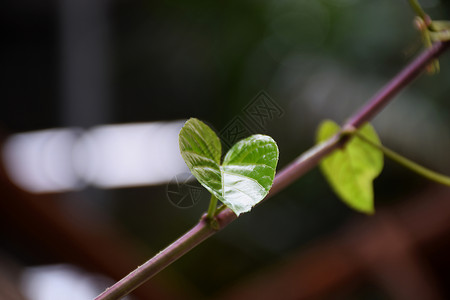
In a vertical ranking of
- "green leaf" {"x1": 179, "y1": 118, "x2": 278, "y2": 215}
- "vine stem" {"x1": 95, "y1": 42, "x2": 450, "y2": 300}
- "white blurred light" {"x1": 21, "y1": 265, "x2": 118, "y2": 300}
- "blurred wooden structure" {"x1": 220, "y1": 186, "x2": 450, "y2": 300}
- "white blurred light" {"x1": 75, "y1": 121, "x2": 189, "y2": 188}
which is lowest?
"blurred wooden structure" {"x1": 220, "y1": 186, "x2": 450, "y2": 300}

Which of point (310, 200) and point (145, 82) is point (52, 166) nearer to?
point (145, 82)

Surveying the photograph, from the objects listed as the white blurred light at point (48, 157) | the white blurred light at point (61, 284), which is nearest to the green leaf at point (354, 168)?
the white blurred light at point (61, 284)

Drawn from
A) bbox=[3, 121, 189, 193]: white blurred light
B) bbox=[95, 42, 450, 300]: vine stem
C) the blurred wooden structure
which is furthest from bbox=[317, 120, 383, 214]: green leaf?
bbox=[3, 121, 189, 193]: white blurred light

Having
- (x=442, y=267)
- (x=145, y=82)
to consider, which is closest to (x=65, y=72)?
(x=145, y=82)

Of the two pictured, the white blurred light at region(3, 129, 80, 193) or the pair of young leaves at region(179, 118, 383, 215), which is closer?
the pair of young leaves at region(179, 118, 383, 215)

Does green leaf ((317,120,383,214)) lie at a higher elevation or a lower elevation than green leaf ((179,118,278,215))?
lower

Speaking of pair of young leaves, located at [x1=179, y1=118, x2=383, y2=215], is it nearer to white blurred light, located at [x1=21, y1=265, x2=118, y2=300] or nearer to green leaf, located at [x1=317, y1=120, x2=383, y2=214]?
green leaf, located at [x1=317, y1=120, x2=383, y2=214]

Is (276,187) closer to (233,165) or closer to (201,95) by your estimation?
(233,165)
